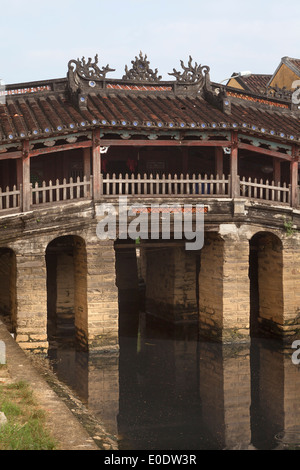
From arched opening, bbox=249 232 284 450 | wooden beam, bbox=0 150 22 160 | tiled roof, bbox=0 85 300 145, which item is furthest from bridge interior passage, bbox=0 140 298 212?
arched opening, bbox=249 232 284 450

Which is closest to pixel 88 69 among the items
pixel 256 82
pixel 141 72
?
pixel 141 72

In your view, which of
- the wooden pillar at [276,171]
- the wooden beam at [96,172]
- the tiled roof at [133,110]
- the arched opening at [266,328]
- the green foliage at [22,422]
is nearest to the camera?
the green foliage at [22,422]

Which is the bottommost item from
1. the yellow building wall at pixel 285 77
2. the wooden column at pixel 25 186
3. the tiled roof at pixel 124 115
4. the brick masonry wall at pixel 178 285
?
the brick masonry wall at pixel 178 285

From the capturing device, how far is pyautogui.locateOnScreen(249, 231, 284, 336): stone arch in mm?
16812

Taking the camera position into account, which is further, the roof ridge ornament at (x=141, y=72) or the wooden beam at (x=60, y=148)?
the roof ridge ornament at (x=141, y=72)

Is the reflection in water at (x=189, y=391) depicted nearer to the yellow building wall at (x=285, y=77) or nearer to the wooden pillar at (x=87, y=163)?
the wooden pillar at (x=87, y=163)

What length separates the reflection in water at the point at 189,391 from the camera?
10.5 meters

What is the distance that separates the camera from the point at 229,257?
52.3ft

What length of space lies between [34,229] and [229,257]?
17.5 feet

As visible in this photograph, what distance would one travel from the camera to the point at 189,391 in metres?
13.3

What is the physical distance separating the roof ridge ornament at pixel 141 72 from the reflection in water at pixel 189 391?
7829 mm

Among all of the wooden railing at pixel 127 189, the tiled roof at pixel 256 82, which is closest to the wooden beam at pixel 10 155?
the wooden railing at pixel 127 189

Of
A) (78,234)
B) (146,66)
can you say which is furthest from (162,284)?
(146,66)

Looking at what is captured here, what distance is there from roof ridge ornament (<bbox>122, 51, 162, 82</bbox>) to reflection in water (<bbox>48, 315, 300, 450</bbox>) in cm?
783
